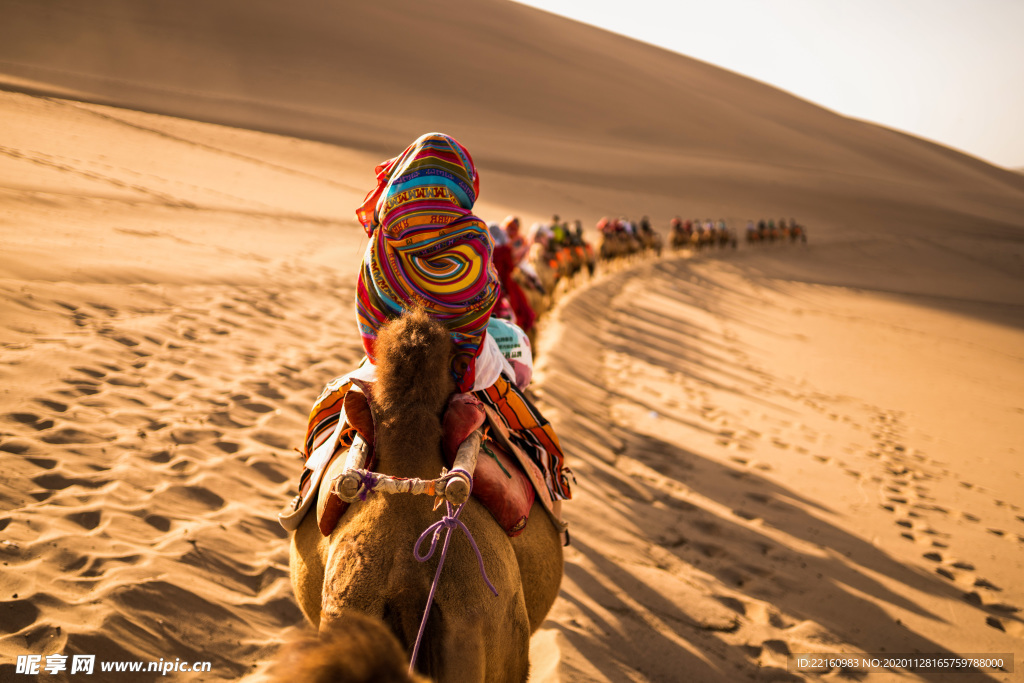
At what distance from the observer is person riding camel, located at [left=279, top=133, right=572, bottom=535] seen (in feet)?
8.18

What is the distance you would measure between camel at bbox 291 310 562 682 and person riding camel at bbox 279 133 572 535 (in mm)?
266

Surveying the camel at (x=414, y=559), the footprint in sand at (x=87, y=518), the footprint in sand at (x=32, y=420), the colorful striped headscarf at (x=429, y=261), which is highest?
the colorful striped headscarf at (x=429, y=261)

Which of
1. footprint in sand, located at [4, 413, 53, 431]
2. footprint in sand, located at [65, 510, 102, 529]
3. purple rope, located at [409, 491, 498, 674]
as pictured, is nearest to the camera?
purple rope, located at [409, 491, 498, 674]

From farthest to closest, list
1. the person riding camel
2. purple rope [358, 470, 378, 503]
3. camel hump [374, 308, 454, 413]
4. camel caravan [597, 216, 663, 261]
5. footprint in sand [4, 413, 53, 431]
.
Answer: camel caravan [597, 216, 663, 261], footprint in sand [4, 413, 53, 431], the person riding camel, camel hump [374, 308, 454, 413], purple rope [358, 470, 378, 503]

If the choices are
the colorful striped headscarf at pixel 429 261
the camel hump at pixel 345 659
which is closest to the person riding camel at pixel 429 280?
the colorful striped headscarf at pixel 429 261

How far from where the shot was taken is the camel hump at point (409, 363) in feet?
6.82

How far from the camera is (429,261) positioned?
254 centimetres

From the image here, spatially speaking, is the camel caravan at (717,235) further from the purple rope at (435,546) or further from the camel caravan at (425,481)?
the purple rope at (435,546)

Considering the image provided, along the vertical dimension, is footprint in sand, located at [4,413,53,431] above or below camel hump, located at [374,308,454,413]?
below

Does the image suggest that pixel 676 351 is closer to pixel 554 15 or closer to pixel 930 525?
pixel 930 525

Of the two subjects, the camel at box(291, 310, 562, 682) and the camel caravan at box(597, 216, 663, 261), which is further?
the camel caravan at box(597, 216, 663, 261)

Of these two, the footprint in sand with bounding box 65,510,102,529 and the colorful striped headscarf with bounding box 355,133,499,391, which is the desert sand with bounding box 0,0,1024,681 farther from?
the colorful striped headscarf with bounding box 355,133,499,391

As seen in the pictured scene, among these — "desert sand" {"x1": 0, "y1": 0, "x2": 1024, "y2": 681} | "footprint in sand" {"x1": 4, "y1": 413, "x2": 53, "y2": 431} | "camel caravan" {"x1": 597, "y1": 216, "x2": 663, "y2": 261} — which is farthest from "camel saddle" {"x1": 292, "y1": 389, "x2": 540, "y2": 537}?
"camel caravan" {"x1": 597, "y1": 216, "x2": 663, "y2": 261}

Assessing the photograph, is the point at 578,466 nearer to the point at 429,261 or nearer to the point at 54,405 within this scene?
the point at 429,261
